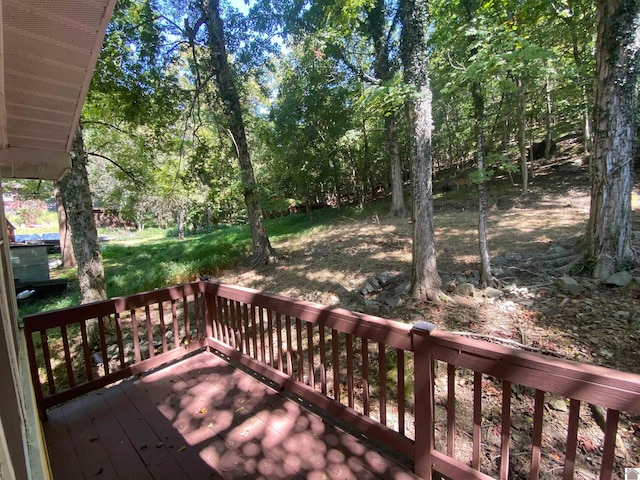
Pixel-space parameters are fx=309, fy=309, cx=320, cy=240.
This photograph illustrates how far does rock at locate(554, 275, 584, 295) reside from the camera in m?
3.86

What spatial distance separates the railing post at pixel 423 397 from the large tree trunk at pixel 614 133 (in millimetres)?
3681

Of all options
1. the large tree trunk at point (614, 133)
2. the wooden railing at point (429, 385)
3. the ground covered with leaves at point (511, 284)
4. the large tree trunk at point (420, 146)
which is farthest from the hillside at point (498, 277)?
the wooden railing at point (429, 385)

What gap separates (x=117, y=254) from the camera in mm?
13148

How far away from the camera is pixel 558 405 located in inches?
106

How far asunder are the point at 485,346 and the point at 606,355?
243cm

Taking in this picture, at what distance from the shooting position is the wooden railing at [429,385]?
50.9 inches

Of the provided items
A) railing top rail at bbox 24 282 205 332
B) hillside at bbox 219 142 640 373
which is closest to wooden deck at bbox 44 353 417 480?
railing top rail at bbox 24 282 205 332

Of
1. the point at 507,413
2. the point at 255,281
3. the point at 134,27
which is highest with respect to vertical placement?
the point at 134,27

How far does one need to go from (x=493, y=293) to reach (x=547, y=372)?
329 cm

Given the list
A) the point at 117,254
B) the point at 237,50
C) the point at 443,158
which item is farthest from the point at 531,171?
the point at 117,254

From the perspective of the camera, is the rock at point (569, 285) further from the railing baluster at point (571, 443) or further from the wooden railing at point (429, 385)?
the railing baluster at point (571, 443)

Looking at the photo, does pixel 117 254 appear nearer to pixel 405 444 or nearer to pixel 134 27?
pixel 134 27

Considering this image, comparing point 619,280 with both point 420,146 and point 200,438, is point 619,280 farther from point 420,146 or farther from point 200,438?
point 200,438

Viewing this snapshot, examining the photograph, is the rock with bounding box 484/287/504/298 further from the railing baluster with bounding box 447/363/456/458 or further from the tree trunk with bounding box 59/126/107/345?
the tree trunk with bounding box 59/126/107/345
